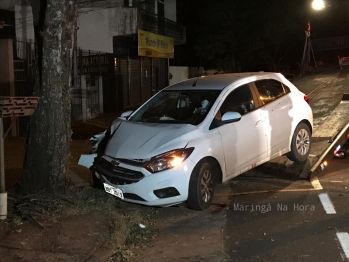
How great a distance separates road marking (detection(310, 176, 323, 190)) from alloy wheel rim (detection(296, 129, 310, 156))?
0.69m

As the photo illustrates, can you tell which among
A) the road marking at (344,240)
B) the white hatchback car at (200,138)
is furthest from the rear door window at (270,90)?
the road marking at (344,240)

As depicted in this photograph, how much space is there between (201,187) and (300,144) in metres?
2.89

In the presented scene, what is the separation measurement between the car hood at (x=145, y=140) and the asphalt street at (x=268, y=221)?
0.98 metres

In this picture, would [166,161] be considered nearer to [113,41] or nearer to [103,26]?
[103,26]

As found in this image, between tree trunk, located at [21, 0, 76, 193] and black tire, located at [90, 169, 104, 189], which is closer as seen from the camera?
tree trunk, located at [21, 0, 76, 193]

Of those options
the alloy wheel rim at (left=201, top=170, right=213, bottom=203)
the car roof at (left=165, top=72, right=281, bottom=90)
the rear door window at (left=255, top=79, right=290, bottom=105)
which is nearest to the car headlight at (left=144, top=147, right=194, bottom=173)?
the alloy wheel rim at (left=201, top=170, right=213, bottom=203)

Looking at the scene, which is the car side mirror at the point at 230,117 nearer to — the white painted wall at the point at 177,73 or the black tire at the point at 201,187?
the black tire at the point at 201,187

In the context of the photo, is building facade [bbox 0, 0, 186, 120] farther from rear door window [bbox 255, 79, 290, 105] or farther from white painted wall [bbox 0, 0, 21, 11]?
rear door window [bbox 255, 79, 290, 105]

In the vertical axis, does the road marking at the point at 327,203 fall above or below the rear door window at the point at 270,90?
below

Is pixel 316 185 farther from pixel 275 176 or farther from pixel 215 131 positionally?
pixel 215 131

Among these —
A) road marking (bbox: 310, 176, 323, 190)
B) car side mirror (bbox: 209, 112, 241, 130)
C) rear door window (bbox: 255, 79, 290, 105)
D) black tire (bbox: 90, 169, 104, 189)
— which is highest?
rear door window (bbox: 255, 79, 290, 105)

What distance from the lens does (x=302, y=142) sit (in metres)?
8.67

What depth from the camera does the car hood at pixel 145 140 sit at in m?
6.30

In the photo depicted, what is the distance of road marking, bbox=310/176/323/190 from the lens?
7586 mm
